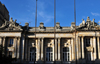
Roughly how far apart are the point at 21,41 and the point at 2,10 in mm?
14107

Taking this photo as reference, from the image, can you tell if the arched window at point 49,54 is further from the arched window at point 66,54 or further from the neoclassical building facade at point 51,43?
the arched window at point 66,54

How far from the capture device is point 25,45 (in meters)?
33.6

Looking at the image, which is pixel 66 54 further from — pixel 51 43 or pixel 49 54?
pixel 51 43

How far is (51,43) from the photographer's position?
34.1 metres

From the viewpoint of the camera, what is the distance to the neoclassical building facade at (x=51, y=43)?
31.5 metres

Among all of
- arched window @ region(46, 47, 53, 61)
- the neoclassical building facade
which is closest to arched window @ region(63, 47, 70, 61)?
the neoclassical building facade

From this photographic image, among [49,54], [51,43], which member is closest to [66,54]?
[49,54]

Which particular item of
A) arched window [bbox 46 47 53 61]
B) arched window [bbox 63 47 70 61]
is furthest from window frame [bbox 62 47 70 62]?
arched window [bbox 46 47 53 61]

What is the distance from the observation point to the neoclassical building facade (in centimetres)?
3155

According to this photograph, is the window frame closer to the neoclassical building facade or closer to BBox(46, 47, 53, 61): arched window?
the neoclassical building facade

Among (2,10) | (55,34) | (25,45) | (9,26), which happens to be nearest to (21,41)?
(25,45)

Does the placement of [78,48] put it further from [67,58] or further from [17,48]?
[17,48]

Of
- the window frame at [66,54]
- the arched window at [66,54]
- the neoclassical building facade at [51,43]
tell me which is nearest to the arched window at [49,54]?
the neoclassical building facade at [51,43]

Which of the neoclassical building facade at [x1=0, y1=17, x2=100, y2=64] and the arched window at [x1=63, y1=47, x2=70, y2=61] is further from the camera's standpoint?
the arched window at [x1=63, y1=47, x2=70, y2=61]
